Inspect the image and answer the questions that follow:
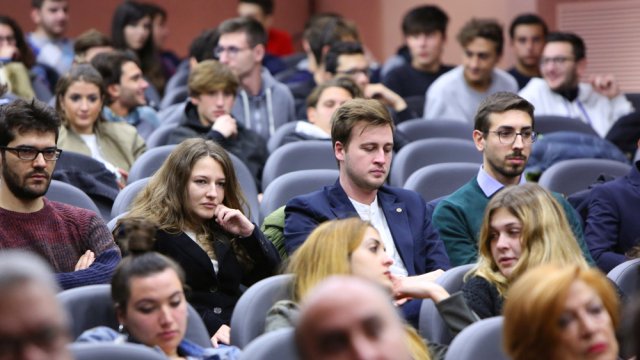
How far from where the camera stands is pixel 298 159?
5207mm

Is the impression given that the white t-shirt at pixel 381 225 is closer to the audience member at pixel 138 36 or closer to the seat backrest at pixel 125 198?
the seat backrest at pixel 125 198

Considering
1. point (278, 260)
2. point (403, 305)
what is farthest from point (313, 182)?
point (403, 305)

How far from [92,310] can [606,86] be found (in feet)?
14.2

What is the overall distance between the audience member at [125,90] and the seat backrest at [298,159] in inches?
46.3

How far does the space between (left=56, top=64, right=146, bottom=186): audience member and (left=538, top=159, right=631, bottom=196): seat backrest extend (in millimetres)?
1796

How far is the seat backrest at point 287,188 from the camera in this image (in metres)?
4.55

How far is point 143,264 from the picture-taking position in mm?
3027

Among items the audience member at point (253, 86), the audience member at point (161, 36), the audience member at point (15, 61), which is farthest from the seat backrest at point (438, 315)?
the audience member at point (161, 36)

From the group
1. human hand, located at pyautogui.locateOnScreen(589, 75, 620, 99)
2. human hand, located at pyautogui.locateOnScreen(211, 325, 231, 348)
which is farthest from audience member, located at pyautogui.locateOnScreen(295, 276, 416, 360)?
human hand, located at pyautogui.locateOnScreen(589, 75, 620, 99)

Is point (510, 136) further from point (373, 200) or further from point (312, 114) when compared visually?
point (312, 114)

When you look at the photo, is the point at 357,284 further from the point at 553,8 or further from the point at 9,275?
the point at 553,8

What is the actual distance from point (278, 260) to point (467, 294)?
0.75 meters

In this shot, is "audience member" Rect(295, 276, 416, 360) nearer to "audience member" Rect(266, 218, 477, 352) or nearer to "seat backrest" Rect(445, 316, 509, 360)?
"seat backrest" Rect(445, 316, 509, 360)

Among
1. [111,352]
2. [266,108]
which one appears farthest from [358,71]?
[111,352]
